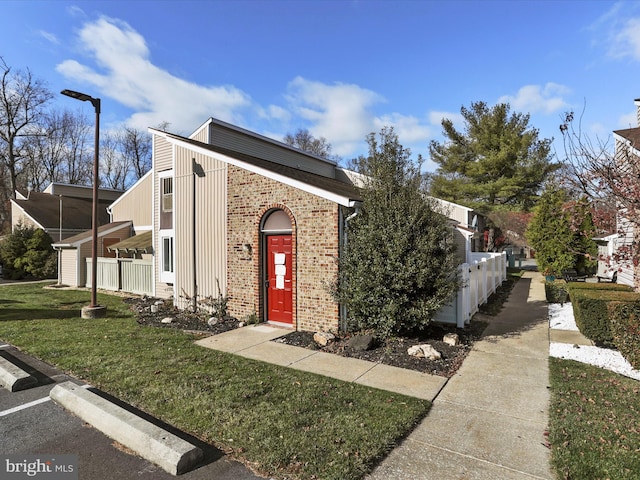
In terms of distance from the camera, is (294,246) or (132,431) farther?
(294,246)

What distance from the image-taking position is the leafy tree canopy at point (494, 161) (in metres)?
27.3

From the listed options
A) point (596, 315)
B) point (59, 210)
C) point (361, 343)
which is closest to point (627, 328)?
point (596, 315)

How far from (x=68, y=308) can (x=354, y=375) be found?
10438 mm

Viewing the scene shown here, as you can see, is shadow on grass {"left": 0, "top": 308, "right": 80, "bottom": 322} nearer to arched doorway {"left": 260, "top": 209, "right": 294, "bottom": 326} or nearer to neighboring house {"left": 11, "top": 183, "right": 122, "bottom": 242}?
arched doorway {"left": 260, "top": 209, "right": 294, "bottom": 326}

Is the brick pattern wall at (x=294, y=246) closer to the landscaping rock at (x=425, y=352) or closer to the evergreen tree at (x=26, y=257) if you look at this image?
the landscaping rock at (x=425, y=352)

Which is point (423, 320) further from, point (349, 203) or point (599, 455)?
point (599, 455)

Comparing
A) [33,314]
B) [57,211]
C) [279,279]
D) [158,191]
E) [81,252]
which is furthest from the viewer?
[57,211]

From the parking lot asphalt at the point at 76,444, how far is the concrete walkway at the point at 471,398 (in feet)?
4.94

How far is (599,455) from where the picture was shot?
3.39 metres

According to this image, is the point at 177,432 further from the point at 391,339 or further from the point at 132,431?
the point at 391,339

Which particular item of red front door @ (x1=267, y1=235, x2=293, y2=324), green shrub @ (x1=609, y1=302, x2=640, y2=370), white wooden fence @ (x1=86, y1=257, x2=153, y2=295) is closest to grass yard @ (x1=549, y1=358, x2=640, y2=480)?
green shrub @ (x1=609, y1=302, x2=640, y2=370)

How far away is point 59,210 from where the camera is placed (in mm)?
25297

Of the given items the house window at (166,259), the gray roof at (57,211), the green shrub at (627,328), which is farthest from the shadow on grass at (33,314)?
the gray roof at (57,211)

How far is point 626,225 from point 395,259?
5.16m
